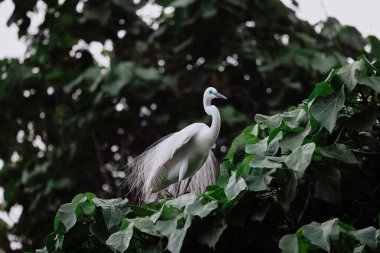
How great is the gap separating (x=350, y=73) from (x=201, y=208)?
792mm

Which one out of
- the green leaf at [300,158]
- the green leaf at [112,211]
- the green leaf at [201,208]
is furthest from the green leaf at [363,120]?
the green leaf at [112,211]

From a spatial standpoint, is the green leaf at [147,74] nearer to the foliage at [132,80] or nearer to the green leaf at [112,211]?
the foliage at [132,80]

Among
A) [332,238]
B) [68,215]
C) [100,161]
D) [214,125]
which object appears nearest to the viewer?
[332,238]

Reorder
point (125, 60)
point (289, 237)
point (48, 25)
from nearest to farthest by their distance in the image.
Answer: point (289, 237)
point (48, 25)
point (125, 60)

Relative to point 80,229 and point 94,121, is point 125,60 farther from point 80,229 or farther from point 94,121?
point 80,229

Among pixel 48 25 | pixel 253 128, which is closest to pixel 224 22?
pixel 48 25

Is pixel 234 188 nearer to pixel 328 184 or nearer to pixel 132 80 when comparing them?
pixel 328 184

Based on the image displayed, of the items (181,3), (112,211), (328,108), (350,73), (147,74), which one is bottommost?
(147,74)

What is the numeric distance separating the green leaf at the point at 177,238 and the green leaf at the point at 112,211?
29 cm

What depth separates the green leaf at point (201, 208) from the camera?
3.06 metres

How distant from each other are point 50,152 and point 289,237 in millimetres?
4646

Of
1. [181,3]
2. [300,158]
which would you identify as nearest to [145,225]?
[300,158]

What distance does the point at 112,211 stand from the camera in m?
3.27

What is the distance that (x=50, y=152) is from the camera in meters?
7.17
